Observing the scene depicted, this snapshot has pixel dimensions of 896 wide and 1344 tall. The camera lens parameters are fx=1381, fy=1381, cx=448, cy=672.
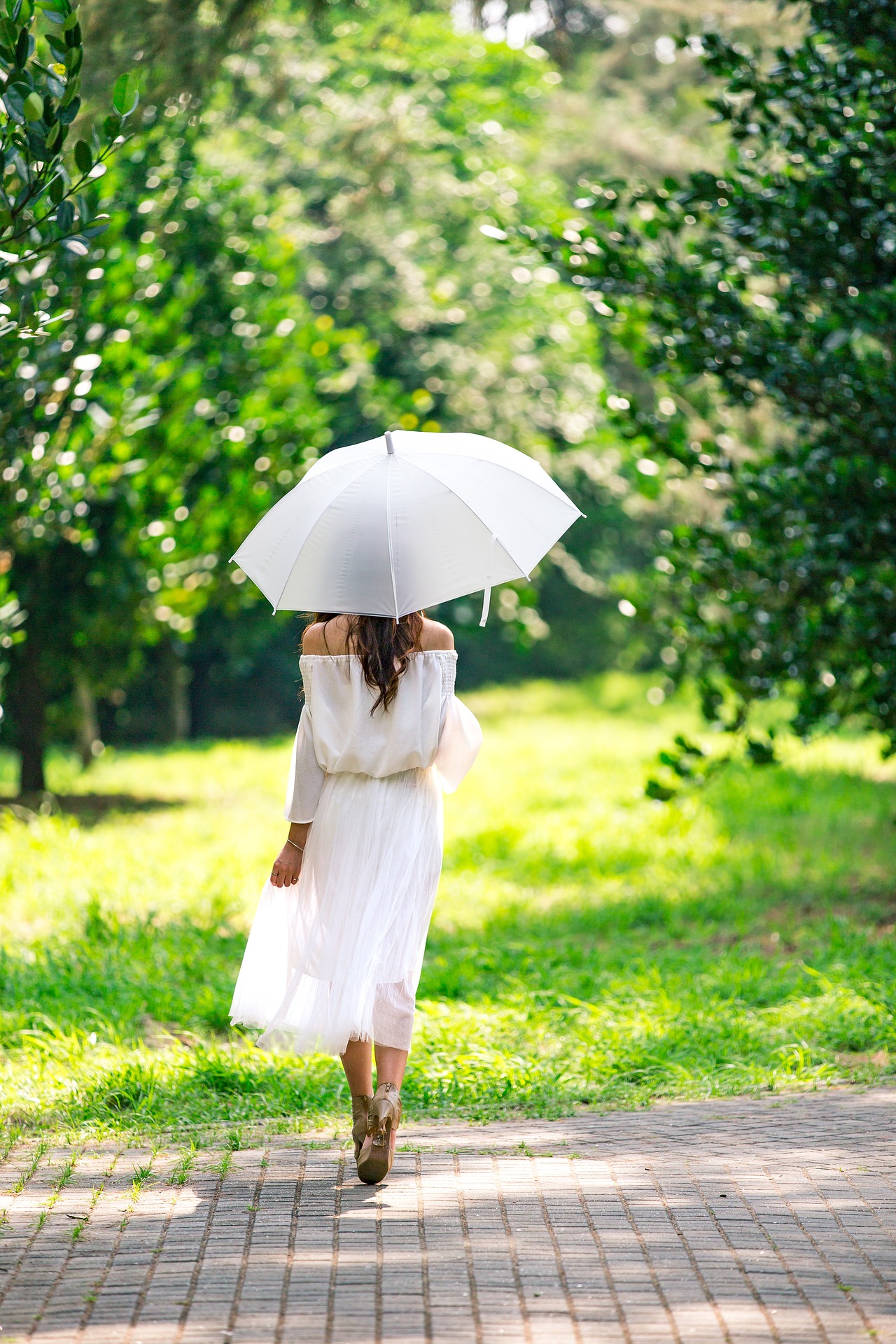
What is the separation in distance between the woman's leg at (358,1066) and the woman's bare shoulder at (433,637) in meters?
1.25

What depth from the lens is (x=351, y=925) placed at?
4344 millimetres

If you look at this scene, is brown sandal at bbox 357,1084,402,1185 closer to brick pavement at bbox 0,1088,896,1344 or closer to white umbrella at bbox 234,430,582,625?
brick pavement at bbox 0,1088,896,1344

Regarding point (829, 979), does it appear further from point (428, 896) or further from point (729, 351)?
point (729, 351)

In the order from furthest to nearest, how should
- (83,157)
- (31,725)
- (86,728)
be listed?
1. (86,728)
2. (31,725)
3. (83,157)

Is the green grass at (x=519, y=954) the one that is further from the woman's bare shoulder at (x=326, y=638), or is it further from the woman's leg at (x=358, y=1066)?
the woman's bare shoulder at (x=326, y=638)

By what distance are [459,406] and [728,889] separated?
922 cm

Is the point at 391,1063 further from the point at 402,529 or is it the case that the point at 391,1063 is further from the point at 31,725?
the point at 31,725

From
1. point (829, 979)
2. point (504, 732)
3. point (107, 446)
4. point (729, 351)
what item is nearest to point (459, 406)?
point (504, 732)

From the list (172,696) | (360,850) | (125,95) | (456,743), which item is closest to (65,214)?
(125,95)

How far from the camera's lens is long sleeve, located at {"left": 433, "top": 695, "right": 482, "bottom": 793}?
4.37 metres

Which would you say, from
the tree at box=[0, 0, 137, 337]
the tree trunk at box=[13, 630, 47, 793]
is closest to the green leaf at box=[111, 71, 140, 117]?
the tree at box=[0, 0, 137, 337]

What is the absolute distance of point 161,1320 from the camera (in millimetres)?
3293

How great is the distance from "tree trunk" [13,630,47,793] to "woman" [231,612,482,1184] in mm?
9354

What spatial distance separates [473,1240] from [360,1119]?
2.13ft
